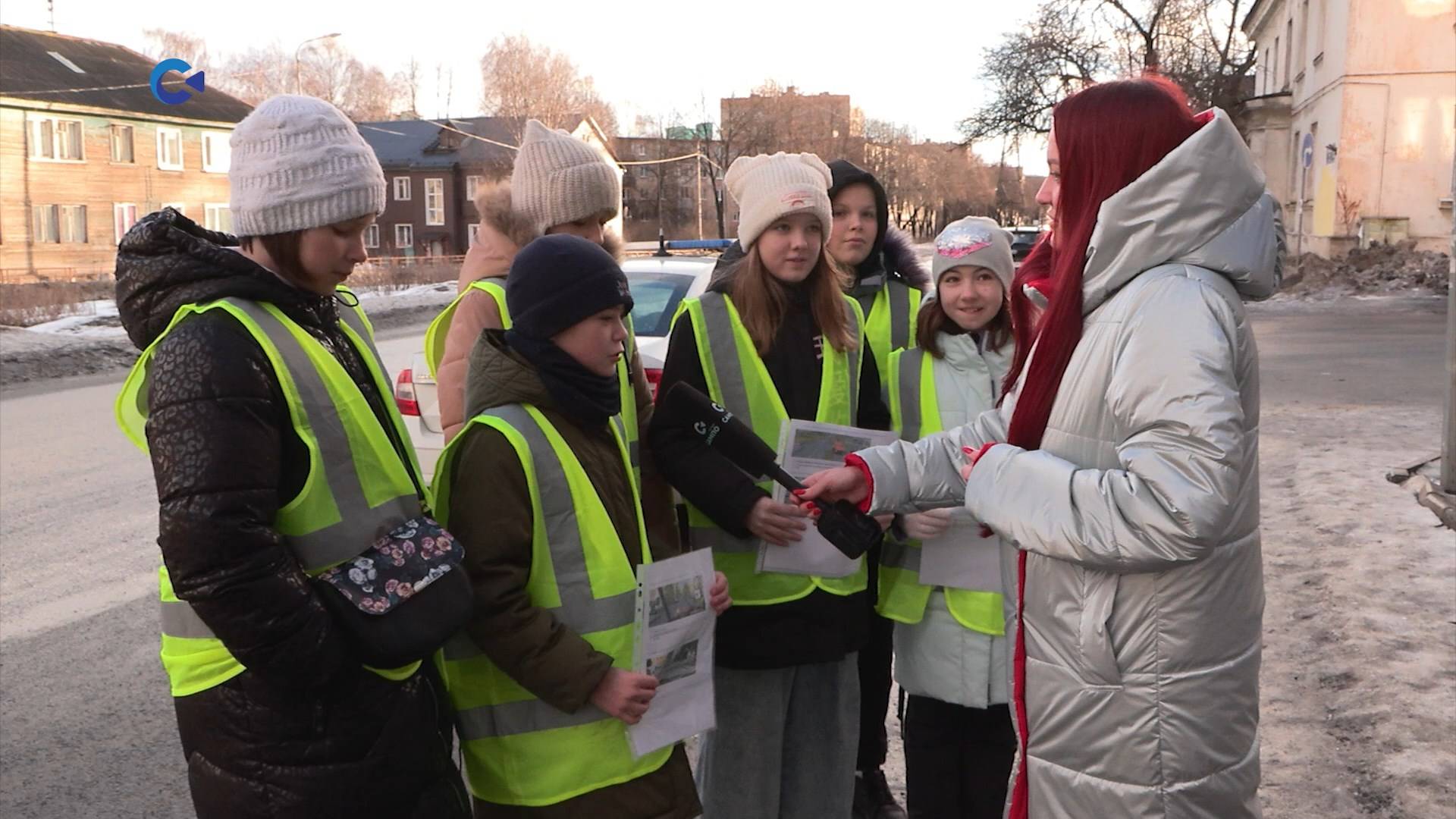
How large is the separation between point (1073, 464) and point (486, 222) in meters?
2.22

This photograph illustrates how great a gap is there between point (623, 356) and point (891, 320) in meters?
1.28

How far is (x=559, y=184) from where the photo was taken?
11.9ft

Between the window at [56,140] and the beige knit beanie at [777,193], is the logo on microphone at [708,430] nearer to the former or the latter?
the beige knit beanie at [777,193]

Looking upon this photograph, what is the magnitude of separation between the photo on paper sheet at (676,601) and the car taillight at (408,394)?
509cm

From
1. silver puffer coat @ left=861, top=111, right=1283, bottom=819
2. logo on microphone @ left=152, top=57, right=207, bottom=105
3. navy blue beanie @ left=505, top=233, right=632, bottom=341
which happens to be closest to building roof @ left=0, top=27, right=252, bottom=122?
logo on microphone @ left=152, top=57, right=207, bottom=105

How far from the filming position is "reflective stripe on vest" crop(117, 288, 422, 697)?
6.93 feet

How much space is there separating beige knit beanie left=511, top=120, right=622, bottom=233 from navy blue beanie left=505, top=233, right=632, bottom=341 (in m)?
0.99

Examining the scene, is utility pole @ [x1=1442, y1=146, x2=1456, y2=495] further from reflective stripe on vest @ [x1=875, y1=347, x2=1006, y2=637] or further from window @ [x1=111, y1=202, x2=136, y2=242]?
window @ [x1=111, y1=202, x2=136, y2=242]

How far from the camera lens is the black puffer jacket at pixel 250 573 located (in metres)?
1.98

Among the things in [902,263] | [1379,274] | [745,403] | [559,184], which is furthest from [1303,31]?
[745,403]

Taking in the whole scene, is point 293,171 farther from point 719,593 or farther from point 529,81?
point 529,81

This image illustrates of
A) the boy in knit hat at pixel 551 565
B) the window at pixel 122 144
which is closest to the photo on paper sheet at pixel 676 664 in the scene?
the boy in knit hat at pixel 551 565

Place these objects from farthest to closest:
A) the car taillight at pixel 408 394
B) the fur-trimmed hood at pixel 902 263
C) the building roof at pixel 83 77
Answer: the building roof at pixel 83 77 → the car taillight at pixel 408 394 → the fur-trimmed hood at pixel 902 263

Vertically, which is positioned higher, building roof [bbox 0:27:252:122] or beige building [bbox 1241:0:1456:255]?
building roof [bbox 0:27:252:122]
